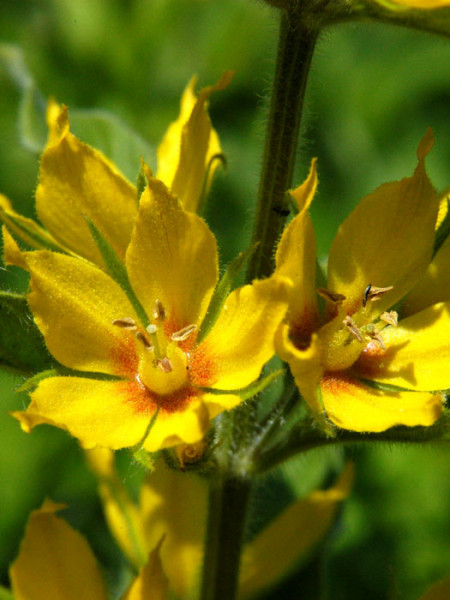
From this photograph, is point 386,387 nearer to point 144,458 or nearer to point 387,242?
Result: point 387,242

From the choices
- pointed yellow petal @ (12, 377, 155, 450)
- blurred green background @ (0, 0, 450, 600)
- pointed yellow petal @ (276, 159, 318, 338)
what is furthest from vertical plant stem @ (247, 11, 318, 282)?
blurred green background @ (0, 0, 450, 600)

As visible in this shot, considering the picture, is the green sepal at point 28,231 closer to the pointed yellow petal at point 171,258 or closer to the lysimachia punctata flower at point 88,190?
the lysimachia punctata flower at point 88,190

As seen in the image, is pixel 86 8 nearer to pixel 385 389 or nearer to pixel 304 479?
pixel 304 479

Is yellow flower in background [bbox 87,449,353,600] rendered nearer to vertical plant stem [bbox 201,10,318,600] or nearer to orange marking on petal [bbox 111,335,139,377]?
vertical plant stem [bbox 201,10,318,600]

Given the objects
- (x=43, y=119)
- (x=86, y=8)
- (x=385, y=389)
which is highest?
(x=86, y=8)

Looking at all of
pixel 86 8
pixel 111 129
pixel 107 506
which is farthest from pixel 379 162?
pixel 107 506
